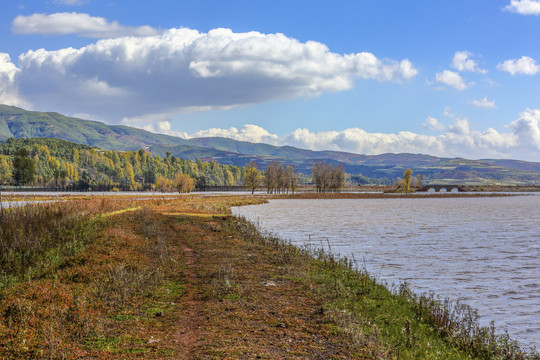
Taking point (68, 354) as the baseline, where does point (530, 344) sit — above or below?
below

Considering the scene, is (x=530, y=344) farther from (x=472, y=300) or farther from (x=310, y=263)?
(x=310, y=263)

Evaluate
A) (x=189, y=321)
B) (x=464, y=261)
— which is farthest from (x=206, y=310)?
(x=464, y=261)

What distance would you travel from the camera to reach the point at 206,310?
1519 centimetres

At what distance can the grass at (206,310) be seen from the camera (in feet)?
38.7

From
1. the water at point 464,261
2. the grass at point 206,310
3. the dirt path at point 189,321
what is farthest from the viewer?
the water at point 464,261

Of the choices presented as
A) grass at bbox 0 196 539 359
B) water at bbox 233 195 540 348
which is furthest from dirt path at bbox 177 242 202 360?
water at bbox 233 195 540 348

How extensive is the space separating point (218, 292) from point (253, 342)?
5.59 meters

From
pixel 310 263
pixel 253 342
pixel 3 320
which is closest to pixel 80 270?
pixel 3 320

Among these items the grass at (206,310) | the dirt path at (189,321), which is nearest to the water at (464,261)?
the grass at (206,310)

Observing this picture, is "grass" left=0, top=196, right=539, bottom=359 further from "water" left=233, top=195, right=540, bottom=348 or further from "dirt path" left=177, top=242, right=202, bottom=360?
"water" left=233, top=195, right=540, bottom=348

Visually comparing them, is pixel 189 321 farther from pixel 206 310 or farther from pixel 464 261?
pixel 464 261

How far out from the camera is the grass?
1179 cm

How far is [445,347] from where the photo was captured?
13492mm

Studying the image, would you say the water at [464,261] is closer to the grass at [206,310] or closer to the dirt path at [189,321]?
the grass at [206,310]
